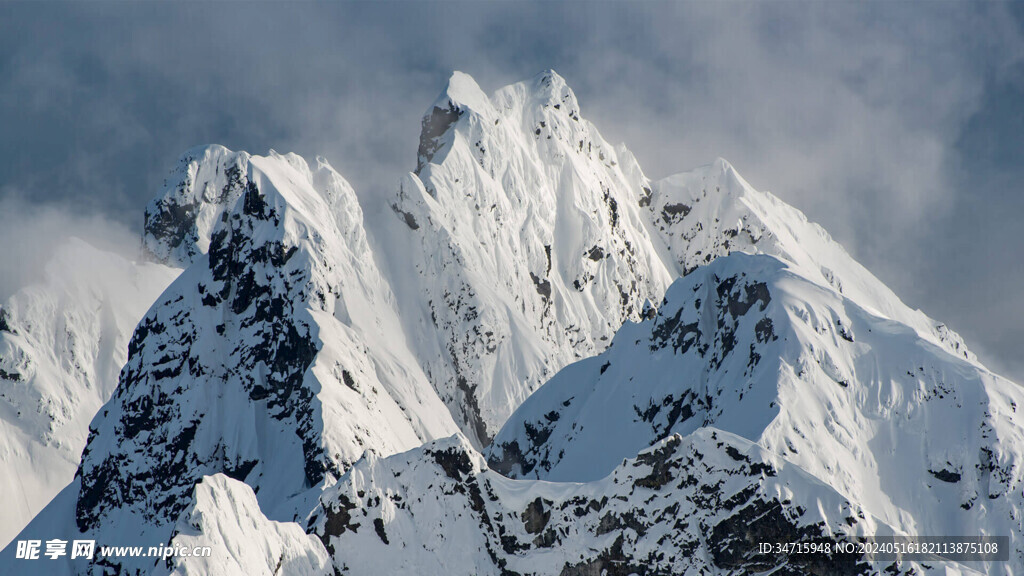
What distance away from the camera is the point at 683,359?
175m

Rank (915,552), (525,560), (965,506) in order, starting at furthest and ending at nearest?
(965,506) < (525,560) < (915,552)

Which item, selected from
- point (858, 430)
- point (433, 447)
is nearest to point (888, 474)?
point (858, 430)

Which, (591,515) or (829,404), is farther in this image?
(829,404)

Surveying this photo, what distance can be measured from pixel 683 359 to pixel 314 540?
77367mm

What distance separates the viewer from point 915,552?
347 feet

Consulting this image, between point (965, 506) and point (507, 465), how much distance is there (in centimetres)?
7712

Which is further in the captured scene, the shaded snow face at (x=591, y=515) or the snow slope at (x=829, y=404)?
the snow slope at (x=829, y=404)

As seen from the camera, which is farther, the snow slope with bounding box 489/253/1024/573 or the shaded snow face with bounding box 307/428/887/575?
the snow slope with bounding box 489/253/1024/573

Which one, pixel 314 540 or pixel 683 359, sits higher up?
pixel 683 359

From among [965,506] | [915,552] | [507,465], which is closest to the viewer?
[915,552]

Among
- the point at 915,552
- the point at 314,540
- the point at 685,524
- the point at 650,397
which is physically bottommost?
the point at 915,552

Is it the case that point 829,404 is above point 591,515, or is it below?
above

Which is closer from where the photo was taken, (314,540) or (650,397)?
(314,540)

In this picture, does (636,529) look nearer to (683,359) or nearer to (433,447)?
(433,447)
